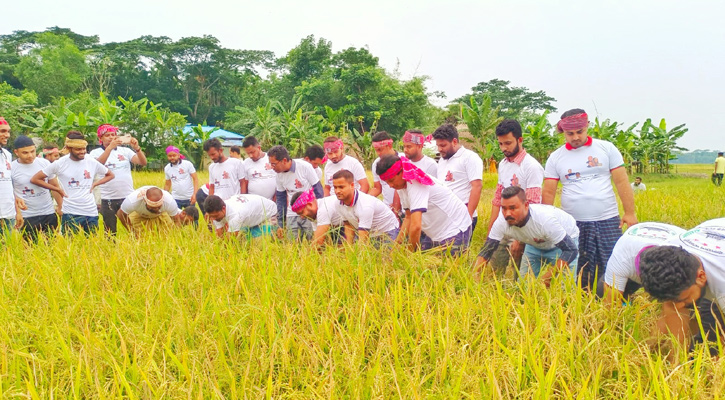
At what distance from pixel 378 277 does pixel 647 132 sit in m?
18.7

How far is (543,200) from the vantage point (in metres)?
3.91

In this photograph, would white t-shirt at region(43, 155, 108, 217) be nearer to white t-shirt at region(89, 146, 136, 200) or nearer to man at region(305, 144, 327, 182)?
white t-shirt at region(89, 146, 136, 200)

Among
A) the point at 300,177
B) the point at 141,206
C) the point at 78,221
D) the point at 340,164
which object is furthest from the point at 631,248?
the point at 78,221

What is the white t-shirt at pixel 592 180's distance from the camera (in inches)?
146

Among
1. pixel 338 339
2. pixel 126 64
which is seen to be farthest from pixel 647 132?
pixel 126 64

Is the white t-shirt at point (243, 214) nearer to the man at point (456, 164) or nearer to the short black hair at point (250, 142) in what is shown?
the short black hair at point (250, 142)

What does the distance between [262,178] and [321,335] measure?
384cm

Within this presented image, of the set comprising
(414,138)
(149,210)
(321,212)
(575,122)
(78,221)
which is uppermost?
(575,122)

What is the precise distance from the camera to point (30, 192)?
193 inches

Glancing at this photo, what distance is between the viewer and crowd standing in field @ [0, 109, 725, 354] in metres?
2.43

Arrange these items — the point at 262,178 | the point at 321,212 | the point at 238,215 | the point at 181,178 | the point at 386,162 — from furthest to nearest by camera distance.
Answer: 1. the point at 181,178
2. the point at 262,178
3. the point at 238,215
4. the point at 321,212
5. the point at 386,162

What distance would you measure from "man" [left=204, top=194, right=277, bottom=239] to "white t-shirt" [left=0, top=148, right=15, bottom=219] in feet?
5.70

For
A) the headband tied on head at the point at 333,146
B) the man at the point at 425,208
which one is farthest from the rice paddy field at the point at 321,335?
the headband tied on head at the point at 333,146

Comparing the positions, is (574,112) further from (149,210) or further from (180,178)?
(180,178)
